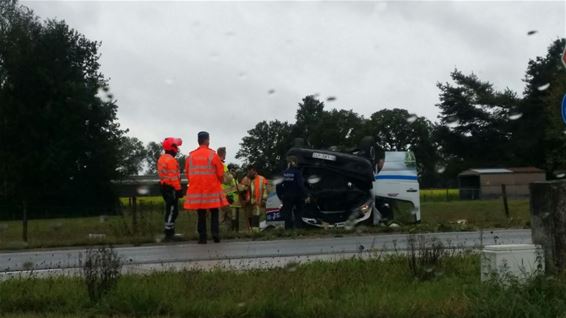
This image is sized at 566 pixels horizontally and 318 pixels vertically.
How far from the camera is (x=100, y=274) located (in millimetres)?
7348

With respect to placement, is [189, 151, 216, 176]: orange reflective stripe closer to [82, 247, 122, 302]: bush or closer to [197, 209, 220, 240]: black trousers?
[197, 209, 220, 240]: black trousers

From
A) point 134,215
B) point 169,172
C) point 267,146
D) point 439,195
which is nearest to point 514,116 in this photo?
point 439,195

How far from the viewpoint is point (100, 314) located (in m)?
6.81

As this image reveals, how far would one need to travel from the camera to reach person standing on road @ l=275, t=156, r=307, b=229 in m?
16.1

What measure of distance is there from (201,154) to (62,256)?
9.52ft

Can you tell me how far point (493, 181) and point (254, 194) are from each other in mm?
32855

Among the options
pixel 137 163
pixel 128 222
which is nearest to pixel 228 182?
pixel 128 222

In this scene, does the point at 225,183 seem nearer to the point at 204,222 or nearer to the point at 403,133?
the point at 204,222

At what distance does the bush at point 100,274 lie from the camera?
7.21 meters

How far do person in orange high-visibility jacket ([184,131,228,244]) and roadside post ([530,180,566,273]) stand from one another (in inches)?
275

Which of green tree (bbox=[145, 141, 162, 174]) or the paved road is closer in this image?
the paved road

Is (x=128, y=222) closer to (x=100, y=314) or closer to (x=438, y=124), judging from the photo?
(x=100, y=314)

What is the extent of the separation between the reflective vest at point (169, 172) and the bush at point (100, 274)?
6780 mm

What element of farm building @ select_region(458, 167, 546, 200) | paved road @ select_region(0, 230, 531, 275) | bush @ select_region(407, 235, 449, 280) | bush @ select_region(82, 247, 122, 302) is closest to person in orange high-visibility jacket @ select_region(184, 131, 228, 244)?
paved road @ select_region(0, 230, 531, 275)
